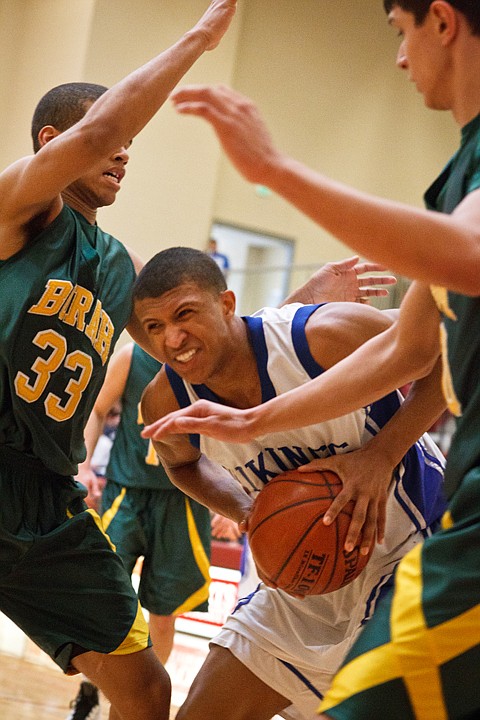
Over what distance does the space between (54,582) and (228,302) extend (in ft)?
3.82

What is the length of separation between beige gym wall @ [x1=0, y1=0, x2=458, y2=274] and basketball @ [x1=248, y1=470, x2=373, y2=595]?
410 inches

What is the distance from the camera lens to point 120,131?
301 centimetres

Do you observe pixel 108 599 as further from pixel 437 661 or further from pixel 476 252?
pixel 476 252

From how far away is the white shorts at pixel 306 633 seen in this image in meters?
3.11

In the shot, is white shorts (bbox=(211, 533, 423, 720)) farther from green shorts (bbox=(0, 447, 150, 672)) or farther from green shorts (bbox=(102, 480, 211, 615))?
green shorts (bbox=(102, 480, 211, 615))

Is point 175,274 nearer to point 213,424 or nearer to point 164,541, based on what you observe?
point 213,424

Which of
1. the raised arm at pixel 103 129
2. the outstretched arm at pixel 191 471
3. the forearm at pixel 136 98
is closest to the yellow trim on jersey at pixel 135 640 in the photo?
the outstretched arm at pixel 191 471

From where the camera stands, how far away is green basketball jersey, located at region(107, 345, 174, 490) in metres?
6.00

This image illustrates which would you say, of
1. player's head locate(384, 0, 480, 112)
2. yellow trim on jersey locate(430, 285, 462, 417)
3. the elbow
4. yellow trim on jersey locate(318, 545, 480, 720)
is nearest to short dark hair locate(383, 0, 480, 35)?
player's head locate(384, 0, 480, 112)

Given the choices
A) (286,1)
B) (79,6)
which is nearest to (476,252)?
(79,6)

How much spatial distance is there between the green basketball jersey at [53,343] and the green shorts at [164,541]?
2.44 meters

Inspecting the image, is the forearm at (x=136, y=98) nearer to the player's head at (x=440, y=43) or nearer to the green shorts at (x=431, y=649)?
the player's head at (x=440, y=43)

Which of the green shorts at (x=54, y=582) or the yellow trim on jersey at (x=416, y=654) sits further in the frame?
the green shorts at (x=54, y=582)

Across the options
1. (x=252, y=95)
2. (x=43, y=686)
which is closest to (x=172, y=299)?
(x=43, y=686)
